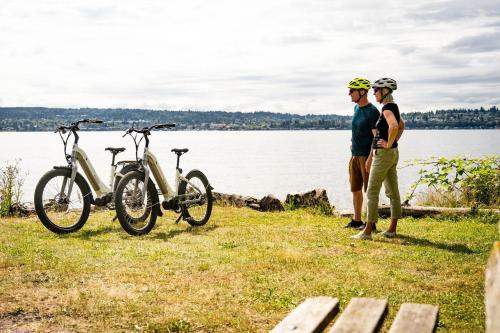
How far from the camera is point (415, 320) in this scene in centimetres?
352

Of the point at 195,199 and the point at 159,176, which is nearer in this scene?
the point at 159,176

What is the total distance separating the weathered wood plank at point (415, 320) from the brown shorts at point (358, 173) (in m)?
7.25

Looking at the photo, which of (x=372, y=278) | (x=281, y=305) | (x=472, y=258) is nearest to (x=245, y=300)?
(x=281, y=305)

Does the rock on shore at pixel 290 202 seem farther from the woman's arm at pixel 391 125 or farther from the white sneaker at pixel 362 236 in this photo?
the woman's arm at pixel 391 125

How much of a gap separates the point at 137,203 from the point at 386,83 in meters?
5.06

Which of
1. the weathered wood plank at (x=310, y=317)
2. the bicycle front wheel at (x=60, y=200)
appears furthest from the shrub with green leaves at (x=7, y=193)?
the weathered wood plank at (x=310, y=317)

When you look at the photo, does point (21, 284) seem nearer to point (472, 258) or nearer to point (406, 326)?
point (406, 326)

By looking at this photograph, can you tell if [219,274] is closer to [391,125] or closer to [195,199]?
[391,125]

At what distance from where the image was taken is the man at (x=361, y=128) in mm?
10586

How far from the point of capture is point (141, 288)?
6555mm

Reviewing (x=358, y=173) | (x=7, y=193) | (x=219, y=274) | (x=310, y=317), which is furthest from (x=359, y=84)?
(x=7, y=193)

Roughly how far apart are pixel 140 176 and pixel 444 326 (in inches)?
264

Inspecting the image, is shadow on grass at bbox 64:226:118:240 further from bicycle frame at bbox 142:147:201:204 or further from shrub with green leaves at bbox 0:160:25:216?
shrub with green leaves at bbox 0:160:25:216

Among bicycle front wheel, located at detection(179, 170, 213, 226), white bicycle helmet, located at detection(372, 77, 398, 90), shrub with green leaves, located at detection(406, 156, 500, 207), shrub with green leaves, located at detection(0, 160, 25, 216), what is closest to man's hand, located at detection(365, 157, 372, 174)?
white bicycle helmet, located at detection(372, 77, 398, 90)
